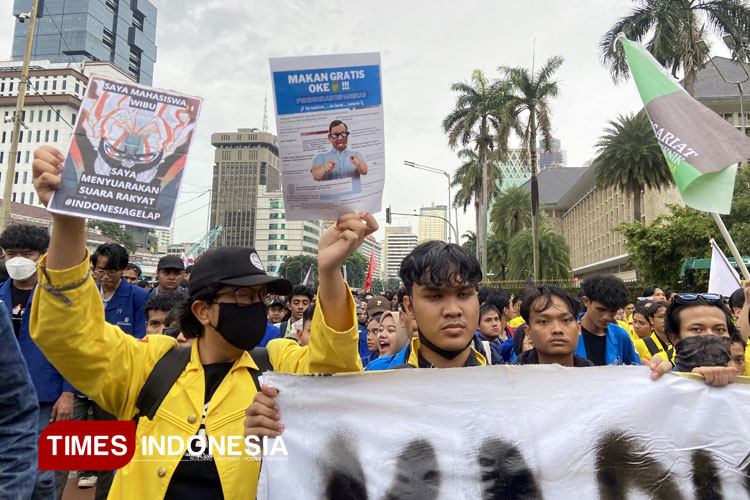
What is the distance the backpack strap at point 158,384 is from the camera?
5.90 ft

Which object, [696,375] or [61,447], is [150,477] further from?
[696,375]

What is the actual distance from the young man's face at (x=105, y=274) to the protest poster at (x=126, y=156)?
114 inches

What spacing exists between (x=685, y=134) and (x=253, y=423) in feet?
11.3

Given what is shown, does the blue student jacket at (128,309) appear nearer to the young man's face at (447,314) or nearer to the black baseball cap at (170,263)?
the black baseball cap at (170,263)

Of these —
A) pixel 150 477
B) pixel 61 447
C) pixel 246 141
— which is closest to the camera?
pixel 150 477

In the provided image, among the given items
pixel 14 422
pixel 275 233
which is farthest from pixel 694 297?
pixel 275 233

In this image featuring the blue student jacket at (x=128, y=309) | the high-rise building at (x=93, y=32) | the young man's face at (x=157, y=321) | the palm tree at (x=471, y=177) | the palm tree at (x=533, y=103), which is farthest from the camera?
the high-rise building at (x=93, y=32)

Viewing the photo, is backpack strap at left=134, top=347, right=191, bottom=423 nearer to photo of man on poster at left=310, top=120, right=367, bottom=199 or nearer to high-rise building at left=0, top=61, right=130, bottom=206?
photo of man on poster at left=310, top=120, right=367, bottom=199

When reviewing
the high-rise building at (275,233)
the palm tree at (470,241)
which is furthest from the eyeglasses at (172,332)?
→ the high-rise building at (275,233)

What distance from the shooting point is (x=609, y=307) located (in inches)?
151

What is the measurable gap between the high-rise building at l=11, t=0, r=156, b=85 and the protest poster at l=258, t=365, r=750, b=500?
114 metres

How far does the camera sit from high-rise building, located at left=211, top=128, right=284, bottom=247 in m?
122

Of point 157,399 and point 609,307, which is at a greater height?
point 609,307

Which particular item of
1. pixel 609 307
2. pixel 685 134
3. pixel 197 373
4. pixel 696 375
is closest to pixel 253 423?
pixel 197 373
